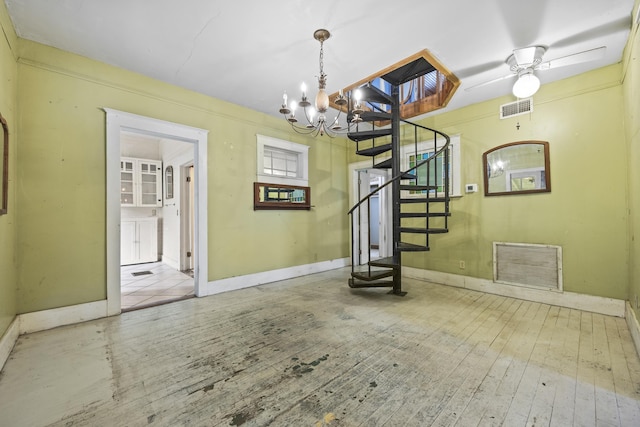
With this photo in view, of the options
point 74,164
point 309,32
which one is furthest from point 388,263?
point 74,164

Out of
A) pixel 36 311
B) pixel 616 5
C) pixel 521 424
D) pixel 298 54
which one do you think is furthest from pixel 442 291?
pixel 36 311

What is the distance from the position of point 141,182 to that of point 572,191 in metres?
Result: 7.63

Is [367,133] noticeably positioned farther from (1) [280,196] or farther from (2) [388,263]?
(2) [388,263]

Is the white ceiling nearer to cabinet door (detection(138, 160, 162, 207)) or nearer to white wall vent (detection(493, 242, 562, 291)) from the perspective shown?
white wall vent (detection(493, 242, 562, 291))

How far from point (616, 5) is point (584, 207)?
2.00 metres

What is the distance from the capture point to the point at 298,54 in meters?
2.76

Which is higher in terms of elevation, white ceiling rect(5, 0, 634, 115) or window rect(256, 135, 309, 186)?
white ceiling rect(5, 0, 634, 115)

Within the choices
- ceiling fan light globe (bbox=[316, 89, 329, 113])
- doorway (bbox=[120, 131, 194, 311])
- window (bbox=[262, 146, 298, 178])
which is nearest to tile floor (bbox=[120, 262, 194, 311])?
doorway (bbox=[120, 131, 194, 311])

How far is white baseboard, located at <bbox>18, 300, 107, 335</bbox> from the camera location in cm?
246

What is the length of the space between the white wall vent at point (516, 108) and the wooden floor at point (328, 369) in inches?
99.5

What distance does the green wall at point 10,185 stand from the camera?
2064 millimetres

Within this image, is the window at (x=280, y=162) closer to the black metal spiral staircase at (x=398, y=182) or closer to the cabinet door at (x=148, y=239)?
the black metal spiral staircase at (x=398, y=182)

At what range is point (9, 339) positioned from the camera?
6.95ft

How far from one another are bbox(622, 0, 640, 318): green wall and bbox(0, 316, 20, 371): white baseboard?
5093mm
